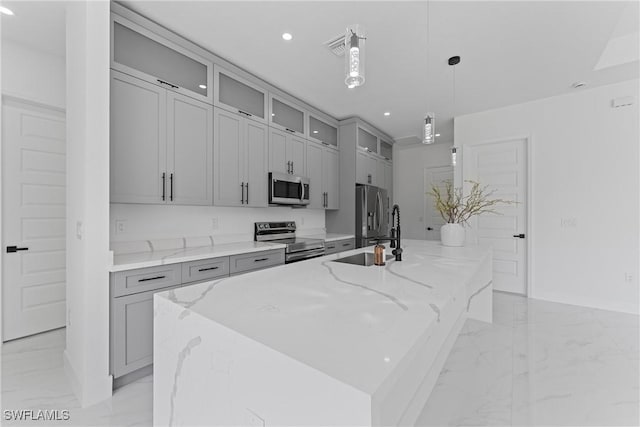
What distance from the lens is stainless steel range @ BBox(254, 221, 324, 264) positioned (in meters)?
3.00

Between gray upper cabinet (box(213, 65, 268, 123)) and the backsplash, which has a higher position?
gray upper cabinet (box(213, 65, 268, 123))

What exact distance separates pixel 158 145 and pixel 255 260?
1268 mm

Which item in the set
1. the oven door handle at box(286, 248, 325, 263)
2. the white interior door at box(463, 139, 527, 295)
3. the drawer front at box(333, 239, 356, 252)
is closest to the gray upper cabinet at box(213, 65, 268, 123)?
the oven door handle at box(286, 248, 325, 263)

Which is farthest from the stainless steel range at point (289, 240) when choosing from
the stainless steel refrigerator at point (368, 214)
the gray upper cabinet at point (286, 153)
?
the stainless steel refrigerator at point (368, 214)

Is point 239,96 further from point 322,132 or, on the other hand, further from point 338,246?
point 338,246

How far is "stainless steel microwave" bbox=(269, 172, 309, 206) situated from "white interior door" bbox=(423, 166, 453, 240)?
9.88 feet

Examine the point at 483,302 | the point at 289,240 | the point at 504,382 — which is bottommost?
the point at 504,382

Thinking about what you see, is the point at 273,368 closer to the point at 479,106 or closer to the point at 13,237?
the point at 13,237

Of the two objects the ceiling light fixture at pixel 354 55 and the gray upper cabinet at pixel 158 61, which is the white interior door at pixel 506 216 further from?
the gray upper cabinet at pixel 158 61

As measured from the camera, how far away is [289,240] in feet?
11.6

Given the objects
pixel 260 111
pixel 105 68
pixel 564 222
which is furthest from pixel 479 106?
pixel 105 68

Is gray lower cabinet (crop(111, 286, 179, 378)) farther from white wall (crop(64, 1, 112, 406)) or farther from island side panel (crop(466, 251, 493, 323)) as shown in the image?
island side panel (crop(466, 251, 493, 323))

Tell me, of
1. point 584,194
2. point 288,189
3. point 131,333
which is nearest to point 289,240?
point 288,189

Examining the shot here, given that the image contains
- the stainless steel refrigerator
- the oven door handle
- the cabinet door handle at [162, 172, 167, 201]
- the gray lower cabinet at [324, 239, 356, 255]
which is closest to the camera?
the cabinet door handle at [162, 172, 167, 201]
